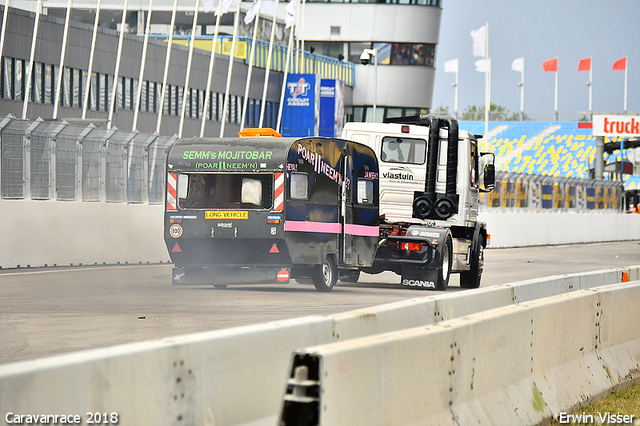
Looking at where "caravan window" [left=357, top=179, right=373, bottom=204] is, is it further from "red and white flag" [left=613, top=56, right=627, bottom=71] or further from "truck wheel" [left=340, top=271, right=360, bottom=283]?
"red and white flag" [left=613, top=56, right=627, bottom=71]

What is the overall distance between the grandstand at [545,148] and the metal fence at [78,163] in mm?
92747

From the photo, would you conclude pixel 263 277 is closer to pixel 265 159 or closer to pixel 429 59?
pixel 265 159

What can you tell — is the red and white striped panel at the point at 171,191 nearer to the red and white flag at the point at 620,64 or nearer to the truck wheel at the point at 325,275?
the truck wheel at the point at 325,275

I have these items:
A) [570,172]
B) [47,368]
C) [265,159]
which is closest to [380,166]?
[265,159]

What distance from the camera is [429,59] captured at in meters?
82.8

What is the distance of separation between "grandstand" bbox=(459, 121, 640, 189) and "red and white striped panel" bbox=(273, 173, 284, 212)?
329 feet

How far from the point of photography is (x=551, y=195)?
1761 inches


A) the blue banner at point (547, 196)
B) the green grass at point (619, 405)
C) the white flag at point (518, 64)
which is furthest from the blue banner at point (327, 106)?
the green grass at point (619, 405)

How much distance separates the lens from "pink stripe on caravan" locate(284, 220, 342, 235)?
18047 millimetres

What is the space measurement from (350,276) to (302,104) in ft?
146

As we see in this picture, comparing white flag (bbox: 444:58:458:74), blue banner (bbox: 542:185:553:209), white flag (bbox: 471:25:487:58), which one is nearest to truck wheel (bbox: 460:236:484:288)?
blue banner (bbox: 542:185:553:209)

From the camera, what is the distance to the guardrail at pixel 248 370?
400cm

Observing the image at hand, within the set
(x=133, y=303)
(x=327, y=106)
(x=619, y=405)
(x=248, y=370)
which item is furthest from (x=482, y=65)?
(x=248, y=370)

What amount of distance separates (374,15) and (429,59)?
5.89 metres
